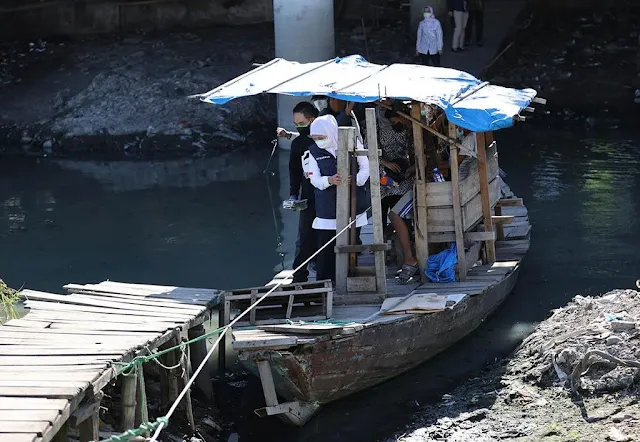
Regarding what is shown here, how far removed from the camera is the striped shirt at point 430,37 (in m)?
23.1

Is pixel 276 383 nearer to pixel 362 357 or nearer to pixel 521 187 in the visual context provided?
pixel 362 357

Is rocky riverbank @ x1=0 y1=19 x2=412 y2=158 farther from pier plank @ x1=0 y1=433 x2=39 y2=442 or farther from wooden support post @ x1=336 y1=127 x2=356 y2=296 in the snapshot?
pier plank @ x1=0 y1=433 x2=39 y2=442

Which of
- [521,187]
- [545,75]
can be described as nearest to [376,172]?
[521,187]

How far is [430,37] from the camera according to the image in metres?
23.1

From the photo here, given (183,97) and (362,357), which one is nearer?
(362,357)

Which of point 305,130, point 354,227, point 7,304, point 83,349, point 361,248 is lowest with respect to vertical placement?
point 7,304

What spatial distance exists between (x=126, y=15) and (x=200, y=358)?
19.8 meters

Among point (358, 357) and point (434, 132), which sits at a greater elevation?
point (434, 132)

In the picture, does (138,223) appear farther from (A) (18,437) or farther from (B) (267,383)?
(A) (18,437)

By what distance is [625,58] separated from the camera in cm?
2588

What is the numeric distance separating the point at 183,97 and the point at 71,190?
15.4 feet

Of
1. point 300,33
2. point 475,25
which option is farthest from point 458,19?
point 300,33

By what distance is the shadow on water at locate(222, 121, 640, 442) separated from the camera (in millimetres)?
9656

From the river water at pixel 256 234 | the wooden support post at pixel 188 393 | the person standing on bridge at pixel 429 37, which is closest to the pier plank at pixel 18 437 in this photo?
the wooden support post at pixel 188 393
